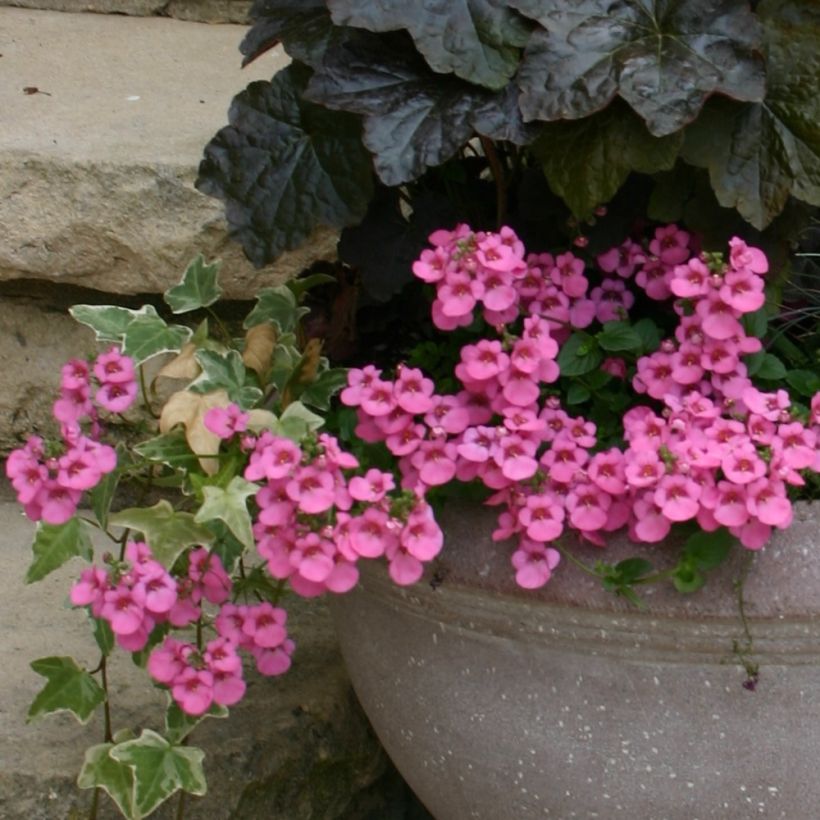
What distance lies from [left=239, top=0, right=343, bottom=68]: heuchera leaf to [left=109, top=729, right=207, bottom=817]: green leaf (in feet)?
2.02

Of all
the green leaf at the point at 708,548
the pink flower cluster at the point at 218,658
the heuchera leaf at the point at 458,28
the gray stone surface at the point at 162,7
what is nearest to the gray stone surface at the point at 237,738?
the pink flower cluster at the point at 218,658

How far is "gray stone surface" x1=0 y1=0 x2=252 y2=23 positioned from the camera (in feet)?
7.75

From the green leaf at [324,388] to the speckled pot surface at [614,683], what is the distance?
157 mm

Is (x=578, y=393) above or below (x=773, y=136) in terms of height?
below

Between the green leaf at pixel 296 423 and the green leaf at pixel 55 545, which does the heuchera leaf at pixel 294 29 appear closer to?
the green leaf at pixel 296 423

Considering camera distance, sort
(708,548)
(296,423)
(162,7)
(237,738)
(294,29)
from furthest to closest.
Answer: (162,7) < (237,738) < (294,29) < (296,423) < (708,548)

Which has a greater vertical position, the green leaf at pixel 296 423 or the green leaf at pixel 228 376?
the green leaf at pixel 296 423

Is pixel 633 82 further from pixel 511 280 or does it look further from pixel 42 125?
pixel 42 125

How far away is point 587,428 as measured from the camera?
1103mm

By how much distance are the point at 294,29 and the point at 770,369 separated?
0.50 meters

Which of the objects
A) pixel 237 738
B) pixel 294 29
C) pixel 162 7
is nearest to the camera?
pixel 294 29

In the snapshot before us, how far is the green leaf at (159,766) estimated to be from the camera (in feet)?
4.15

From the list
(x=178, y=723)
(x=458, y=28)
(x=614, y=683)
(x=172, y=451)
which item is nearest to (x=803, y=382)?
(x=614, y=683)

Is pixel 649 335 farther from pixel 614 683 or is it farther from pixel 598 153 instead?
pixel 614 683
